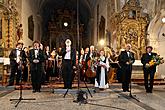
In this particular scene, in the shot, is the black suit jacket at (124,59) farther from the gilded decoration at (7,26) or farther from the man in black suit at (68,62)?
the gilded decoration at (7,26)

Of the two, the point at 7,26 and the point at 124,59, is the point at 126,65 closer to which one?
the point at 124,59

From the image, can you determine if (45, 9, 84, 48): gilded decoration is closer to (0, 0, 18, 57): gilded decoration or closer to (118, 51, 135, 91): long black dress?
(0, 0, 18, 57): gilded decoration

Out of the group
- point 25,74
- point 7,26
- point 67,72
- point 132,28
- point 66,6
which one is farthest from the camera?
point 66,6

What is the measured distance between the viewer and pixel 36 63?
8883mm

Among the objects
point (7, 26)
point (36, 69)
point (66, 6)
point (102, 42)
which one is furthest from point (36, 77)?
point (66, 6)

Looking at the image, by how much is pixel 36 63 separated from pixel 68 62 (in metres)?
1.06

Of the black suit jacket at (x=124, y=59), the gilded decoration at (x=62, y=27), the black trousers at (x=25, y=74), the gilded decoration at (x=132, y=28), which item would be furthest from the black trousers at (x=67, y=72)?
the gilded decoration at (x=62, y=27)

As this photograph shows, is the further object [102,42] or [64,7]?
[64,7]

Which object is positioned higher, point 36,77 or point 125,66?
point 125,66

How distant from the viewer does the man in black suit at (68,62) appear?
908 cm

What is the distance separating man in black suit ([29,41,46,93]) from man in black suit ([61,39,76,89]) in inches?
28.2

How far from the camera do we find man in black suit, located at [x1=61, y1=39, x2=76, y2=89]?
9078 mm

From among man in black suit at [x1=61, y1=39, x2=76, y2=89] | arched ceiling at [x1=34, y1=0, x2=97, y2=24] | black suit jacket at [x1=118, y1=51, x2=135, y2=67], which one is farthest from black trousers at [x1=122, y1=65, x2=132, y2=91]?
arched ceiling at [x1=34, y1=0, x2=97, y2=24]

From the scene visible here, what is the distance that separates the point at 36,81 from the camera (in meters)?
8.98
